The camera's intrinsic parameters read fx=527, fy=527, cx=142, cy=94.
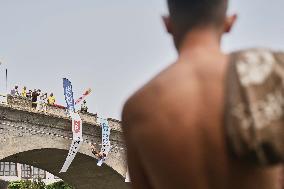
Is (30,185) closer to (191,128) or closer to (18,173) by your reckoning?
(18,173)

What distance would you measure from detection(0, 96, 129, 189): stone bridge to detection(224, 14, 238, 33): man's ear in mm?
15743

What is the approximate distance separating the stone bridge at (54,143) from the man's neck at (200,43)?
1578 centimetres

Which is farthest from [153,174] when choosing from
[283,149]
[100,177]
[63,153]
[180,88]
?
[100,177]

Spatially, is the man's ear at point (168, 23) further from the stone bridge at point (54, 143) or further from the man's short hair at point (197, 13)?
the stone bridge at point (54, 143)

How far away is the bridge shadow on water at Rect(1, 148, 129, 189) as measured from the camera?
20145mm

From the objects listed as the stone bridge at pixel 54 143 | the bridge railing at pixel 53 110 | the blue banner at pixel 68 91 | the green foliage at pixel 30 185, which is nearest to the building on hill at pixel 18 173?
the green foliage at pixel 30 185

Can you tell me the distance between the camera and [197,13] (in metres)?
1.84

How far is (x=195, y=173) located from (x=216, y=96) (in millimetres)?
259

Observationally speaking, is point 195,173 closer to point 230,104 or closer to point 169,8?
point 230,104

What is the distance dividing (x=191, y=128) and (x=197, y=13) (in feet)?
1.37

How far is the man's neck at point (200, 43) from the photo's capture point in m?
1.81

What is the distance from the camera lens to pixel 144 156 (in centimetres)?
182

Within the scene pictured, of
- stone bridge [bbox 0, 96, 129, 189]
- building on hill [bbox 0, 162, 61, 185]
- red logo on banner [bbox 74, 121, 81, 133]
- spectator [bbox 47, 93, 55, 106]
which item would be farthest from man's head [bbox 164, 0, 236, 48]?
building on hill [bbox 0, 162, 61, 185]

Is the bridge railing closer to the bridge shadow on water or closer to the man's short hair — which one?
the bridge shadow on water
